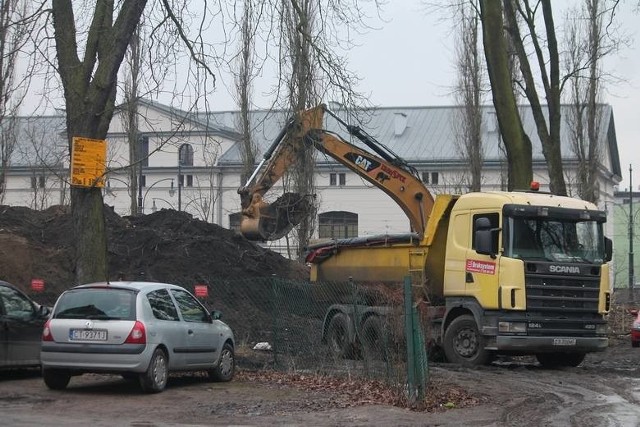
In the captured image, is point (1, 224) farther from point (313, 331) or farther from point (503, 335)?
point (503, 335)

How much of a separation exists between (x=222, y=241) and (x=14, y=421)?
22264 mm

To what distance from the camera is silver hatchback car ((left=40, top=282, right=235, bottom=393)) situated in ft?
42.7

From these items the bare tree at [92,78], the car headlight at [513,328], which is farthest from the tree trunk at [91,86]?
the car headlight at [513,328]

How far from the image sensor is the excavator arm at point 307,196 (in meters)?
20.7

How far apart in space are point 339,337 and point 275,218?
10.3 feet

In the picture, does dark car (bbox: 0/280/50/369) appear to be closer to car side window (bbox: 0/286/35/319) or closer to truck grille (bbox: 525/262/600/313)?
car side window (bbox: 0/286/35/319)

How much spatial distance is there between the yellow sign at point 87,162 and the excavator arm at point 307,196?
4328 millimetres

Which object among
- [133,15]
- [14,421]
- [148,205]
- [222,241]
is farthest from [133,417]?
[148,205]

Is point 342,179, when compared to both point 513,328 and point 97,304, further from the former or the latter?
point 97,304

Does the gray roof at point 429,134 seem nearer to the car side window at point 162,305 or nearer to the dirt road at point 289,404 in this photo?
the dirt road at point 289,404

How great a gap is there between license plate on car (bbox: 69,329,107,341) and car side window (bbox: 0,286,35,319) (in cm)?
240

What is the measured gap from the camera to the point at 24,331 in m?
15.2

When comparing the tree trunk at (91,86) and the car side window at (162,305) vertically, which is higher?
the tree trunk at (91,86)

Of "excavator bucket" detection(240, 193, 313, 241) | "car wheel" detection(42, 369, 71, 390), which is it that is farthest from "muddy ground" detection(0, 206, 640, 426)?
"excavator bucket" detection(240, 193, 313, 241)
